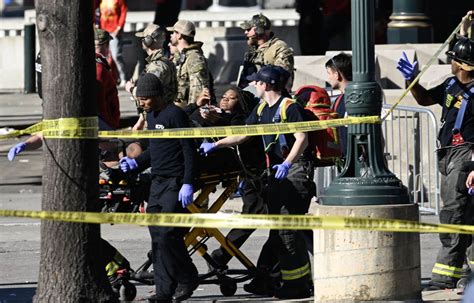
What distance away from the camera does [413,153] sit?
46.8 feet

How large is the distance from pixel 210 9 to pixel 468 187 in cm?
1800

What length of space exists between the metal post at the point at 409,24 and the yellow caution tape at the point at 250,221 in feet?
30.5

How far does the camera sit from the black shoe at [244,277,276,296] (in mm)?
10156

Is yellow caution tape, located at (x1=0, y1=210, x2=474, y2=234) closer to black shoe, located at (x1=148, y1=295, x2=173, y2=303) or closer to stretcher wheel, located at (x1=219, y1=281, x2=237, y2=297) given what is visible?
black shoe, located at (x1=148, y1=295, x2=173, y2=303)

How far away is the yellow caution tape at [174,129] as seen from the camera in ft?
29.0

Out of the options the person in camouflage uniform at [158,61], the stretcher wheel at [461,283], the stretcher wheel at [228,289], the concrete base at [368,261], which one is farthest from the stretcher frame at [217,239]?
the stretcher wheel at [461,283]

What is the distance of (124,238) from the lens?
42.1 ft

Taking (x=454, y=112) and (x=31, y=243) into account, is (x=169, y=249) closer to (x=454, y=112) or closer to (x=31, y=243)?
(x=454, y=112)

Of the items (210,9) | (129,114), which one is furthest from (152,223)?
(210,9)

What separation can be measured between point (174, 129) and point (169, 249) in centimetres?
83

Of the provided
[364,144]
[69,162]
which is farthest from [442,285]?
[69,162]

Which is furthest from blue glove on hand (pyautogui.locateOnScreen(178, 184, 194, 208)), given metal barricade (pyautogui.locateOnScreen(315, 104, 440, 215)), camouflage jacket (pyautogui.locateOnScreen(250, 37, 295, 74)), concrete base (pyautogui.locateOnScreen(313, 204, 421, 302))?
metal barricade (pyautogui.locateOnScreen(315, 104, 440, 215))

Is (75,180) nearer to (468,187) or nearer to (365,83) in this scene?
(365,83)

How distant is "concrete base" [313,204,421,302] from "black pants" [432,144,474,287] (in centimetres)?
87
